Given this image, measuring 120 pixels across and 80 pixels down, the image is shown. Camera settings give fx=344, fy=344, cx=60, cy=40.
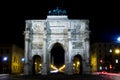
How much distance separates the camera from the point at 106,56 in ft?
412

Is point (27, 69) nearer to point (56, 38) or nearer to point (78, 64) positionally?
point (56, 38)

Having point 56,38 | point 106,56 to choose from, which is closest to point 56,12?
point 56,38

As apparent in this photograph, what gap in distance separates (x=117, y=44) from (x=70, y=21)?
46.3 meters

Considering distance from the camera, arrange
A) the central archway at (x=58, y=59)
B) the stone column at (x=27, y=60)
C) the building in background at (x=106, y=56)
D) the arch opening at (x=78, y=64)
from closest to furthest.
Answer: the stone column at (x=27, y=60) < the arch opening at (x=78, y=64) < the building in background at (x=106, y=56) < the central archway at (x=58, y=59)

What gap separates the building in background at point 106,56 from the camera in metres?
124

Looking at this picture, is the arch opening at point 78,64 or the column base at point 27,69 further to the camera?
the arch opening at point 78,64

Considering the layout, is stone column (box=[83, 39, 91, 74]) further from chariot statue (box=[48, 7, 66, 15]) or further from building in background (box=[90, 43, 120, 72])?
building in background (box=[90, 43, 120, 72])

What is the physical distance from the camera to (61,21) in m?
83.2

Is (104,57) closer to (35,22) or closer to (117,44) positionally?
(117,44)

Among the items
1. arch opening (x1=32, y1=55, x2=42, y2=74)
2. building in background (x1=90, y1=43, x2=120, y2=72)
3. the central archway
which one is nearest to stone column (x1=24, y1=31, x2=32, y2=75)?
arch opening (x1=32, y1=55, x2=42, y2=74)

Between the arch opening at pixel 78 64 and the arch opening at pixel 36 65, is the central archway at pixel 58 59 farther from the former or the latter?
the arch opening at pixel 78 64

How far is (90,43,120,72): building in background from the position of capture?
12406cm

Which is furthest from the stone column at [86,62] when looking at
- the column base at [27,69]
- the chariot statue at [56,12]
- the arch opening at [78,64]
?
the column base at [27,69]

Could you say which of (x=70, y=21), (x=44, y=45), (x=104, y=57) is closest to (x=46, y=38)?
(x=44, y=45)
